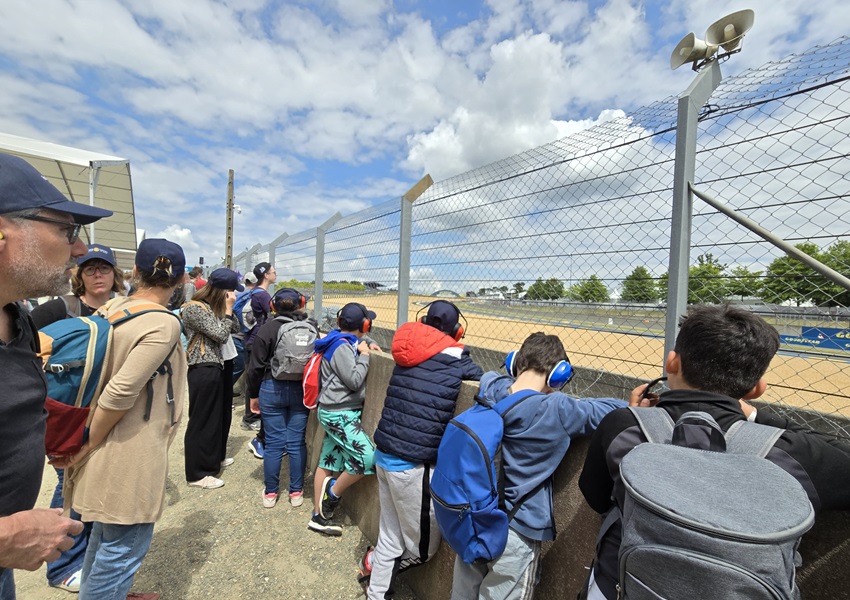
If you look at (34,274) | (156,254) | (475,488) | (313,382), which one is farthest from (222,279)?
(475,488)

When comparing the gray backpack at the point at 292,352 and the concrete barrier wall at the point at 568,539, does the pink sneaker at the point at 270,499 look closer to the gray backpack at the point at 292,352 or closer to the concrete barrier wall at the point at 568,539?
the concrete barrier wall at the point at 568,539

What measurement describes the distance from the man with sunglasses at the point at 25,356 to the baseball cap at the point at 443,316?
1719 mm

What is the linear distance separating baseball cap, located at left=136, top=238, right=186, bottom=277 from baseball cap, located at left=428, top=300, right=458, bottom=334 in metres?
1.47

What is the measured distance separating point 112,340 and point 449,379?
166 cm

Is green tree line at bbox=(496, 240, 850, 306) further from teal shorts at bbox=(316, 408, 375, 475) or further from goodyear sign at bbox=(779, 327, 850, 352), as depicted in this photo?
teal shorts at bbox=(316, 408, 375, 475)

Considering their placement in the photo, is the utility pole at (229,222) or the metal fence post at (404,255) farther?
the utility pole at (229,222)

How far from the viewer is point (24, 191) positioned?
121 cm

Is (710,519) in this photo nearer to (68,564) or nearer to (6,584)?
(6,584)

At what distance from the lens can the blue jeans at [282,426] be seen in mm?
3754

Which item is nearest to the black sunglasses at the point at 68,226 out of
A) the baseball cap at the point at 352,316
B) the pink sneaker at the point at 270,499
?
the baseball cap at the point at 352,316

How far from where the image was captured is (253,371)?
386 cm

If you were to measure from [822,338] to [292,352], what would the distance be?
3.34 meters

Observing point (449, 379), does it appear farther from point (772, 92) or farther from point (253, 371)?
point (253, 371)

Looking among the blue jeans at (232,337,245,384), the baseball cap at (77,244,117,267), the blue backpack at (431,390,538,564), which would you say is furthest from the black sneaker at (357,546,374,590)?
the blue jeans at (232,337,245,384)
